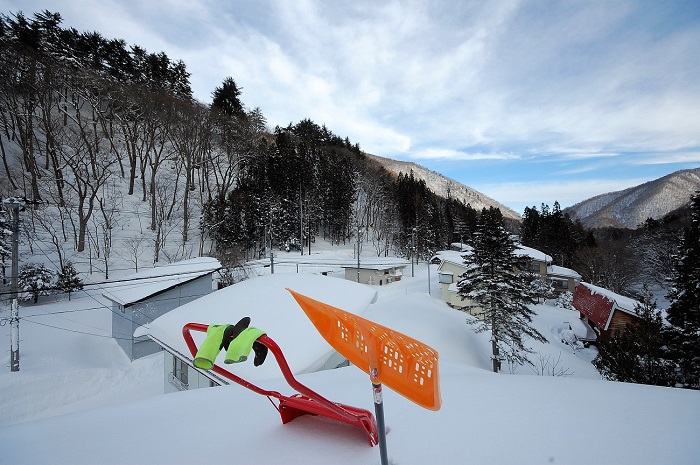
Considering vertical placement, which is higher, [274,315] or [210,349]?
[210,349]

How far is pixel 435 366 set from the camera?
1436 millimetres

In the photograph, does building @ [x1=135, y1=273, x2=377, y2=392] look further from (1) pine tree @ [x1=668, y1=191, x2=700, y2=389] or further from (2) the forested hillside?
(2) the forested hillside

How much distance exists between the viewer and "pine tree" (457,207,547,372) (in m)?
13.3

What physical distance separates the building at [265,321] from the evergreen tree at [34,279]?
1333 centimetres

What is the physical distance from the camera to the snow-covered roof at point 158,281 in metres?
12.4

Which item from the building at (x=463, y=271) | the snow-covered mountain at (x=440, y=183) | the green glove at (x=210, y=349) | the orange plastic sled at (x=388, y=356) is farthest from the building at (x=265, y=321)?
the snow-covered mountain at (x=440, y=183)

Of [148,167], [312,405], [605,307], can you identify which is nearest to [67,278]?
[148,167]

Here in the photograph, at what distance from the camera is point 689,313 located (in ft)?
35.1

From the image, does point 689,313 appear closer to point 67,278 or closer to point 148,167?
point 67,278

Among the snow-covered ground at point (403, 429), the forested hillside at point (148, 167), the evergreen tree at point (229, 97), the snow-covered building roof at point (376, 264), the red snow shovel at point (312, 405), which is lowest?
the snow-covered building roof at point (376, 264)

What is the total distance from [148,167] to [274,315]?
33976 mm

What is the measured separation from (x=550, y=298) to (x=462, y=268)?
14.4 m

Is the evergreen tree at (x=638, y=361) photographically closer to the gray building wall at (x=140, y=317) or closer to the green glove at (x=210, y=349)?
the green glove at (x=210, y=349)

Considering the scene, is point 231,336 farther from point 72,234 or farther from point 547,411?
point 72,234
